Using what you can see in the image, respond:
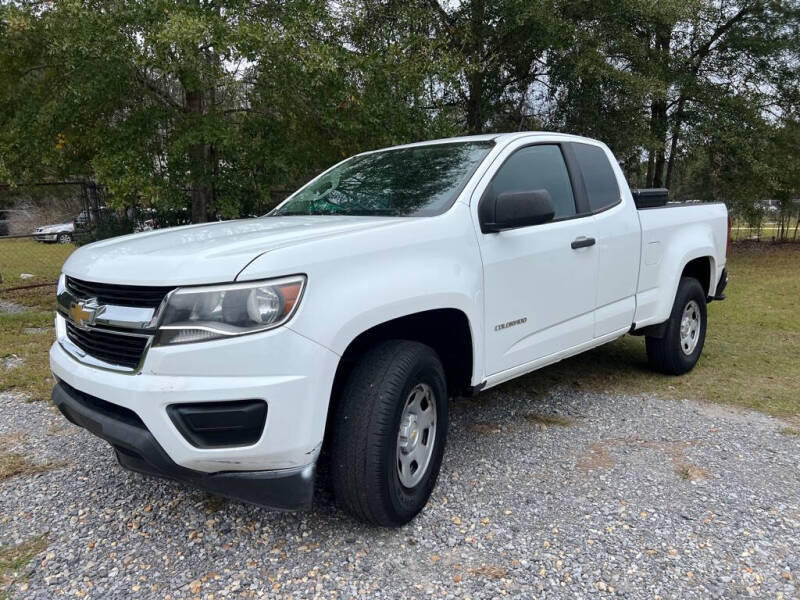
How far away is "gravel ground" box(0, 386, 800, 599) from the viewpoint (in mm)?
2381

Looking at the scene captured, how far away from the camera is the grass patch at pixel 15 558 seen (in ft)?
7.87

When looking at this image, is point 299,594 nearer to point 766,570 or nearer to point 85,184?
point 766,570

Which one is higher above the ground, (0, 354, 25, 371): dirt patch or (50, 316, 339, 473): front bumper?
(50, 316, 339, 473): front bumper

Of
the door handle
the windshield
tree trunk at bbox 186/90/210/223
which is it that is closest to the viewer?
the windshield

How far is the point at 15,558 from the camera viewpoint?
8.34 feet

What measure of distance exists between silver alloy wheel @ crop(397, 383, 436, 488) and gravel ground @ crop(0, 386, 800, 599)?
Answer: 0.24 metres

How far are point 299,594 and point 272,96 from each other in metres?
6.14

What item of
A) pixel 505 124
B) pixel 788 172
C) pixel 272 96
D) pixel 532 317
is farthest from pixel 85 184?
pixel 788 172

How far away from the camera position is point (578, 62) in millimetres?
10570

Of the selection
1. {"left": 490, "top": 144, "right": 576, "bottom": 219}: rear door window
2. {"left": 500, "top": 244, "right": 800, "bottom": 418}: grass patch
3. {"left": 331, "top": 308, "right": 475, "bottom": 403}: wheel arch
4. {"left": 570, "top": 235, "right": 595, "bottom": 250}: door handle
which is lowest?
{"left": 500, "top": 244, "right": 800, "bottom": 418}: grass patch

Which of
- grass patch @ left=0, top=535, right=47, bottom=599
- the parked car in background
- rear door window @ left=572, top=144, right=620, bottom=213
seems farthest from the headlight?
the parked car in background

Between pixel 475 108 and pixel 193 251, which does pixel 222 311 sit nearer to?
pixel 193 251

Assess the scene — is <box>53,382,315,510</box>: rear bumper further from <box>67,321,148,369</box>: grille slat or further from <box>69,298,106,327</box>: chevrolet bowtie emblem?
<box>69,298,106,327</box>: chevrolet bowtie emblem

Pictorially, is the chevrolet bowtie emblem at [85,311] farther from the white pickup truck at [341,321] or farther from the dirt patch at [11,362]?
the dirt patch at [11,362]
